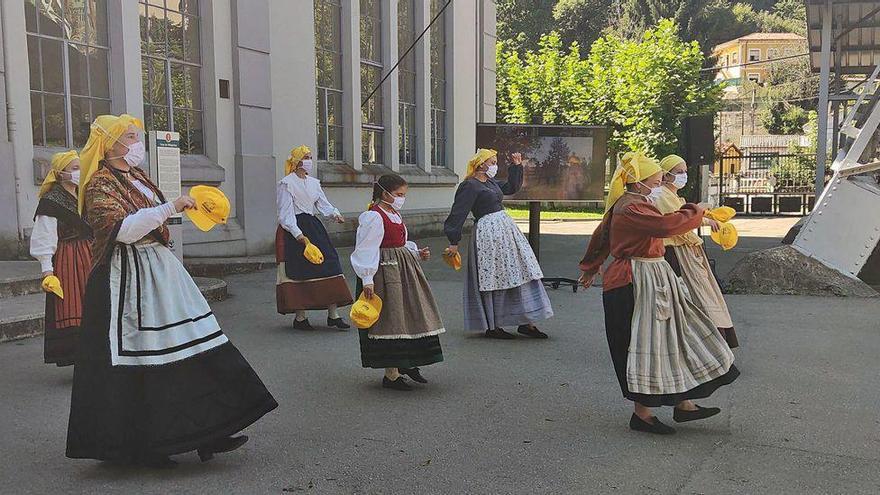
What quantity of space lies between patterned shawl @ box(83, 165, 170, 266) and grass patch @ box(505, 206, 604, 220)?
22762 millimetres

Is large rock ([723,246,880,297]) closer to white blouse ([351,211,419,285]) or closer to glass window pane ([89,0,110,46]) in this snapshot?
white blouse ([351,211,419,285])

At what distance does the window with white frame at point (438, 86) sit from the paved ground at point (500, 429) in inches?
477

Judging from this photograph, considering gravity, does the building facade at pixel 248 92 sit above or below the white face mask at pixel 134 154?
above

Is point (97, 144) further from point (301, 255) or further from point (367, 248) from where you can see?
point (301, 255)

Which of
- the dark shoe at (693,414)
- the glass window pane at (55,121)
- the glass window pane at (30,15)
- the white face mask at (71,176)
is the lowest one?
the dark shoe at (693,414)

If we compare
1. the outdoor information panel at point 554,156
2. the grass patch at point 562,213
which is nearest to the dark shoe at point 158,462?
the outdoor information panel at point 554,156

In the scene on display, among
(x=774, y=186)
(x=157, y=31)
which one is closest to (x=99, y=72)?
(x=157, y=31)

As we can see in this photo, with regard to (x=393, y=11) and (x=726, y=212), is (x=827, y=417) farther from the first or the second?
(x=393, y=11)

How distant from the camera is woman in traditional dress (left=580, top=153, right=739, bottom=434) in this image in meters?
4.46

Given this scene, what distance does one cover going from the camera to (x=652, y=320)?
14.8 ft

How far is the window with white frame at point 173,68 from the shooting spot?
11.6 m

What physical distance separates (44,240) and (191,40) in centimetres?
747

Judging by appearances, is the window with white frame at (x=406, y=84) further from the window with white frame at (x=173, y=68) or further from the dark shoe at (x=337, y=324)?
the dark shoe at (x=337, y=324)

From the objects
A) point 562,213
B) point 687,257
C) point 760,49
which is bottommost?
Result: point 562,213
